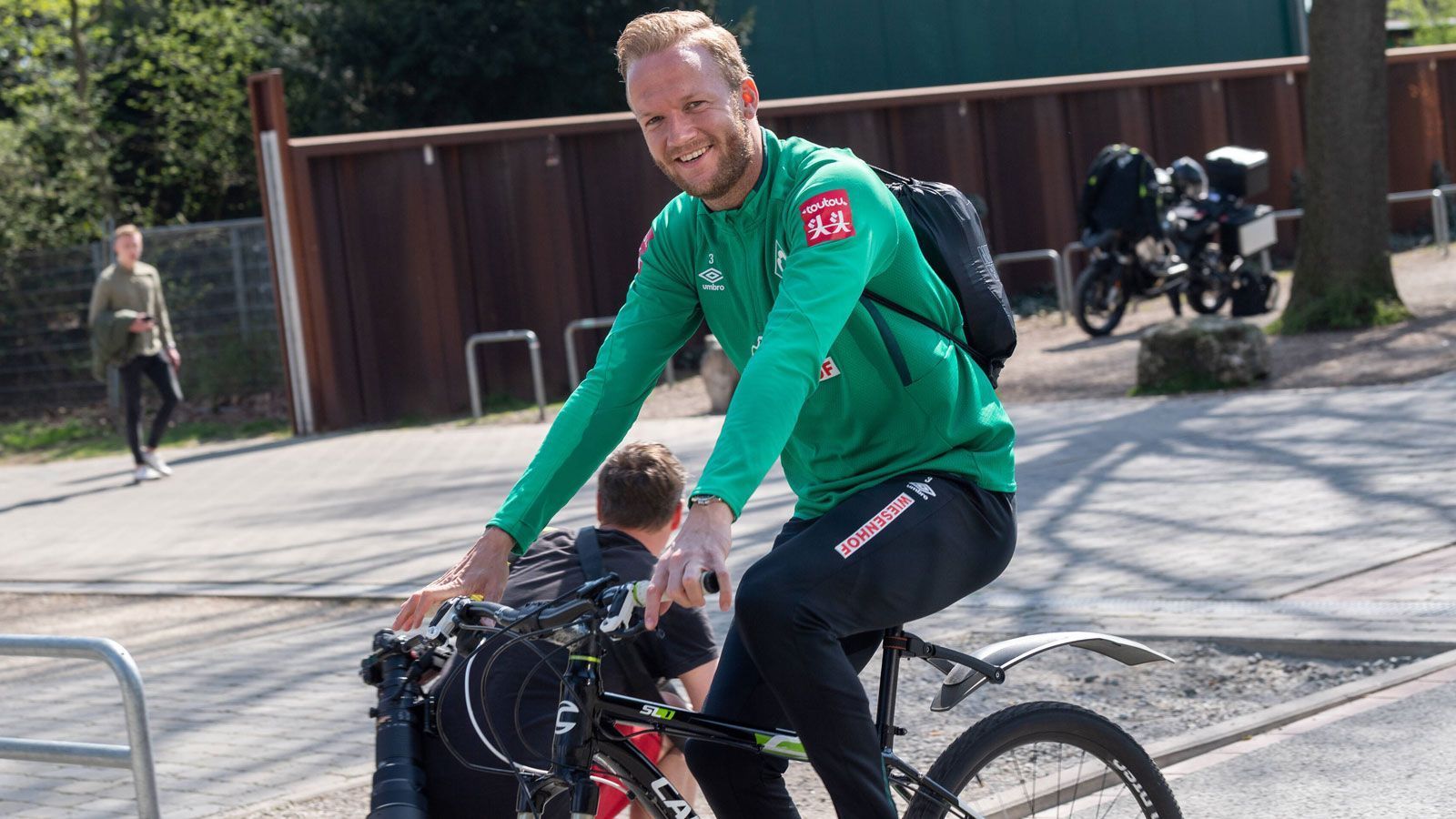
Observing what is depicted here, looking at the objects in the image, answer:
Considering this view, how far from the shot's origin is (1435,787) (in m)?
4.52

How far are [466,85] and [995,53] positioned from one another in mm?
9967

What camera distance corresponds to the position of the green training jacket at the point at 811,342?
2.86 m

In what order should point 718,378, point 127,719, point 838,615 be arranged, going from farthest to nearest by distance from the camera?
point 718,378 < point 127,719 < point 838,615

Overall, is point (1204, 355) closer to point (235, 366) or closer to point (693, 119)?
point (693, 119)

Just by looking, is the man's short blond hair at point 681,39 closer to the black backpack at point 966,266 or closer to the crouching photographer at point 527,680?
the black backpack at point 966,266

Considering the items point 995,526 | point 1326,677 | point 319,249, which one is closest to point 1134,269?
point 319,249

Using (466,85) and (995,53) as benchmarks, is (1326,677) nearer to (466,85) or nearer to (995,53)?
(466,85)

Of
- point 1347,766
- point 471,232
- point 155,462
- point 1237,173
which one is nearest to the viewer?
point 1347,766

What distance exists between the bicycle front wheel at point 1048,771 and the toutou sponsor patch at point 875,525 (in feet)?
1.51

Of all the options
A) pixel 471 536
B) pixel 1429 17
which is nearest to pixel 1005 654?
pixel 471 536

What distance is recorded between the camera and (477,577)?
308 cm

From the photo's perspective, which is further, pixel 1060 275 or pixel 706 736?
pixel 1060 275

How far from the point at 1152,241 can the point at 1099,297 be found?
2.72 ft

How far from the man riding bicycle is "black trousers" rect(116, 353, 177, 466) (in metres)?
11.1
